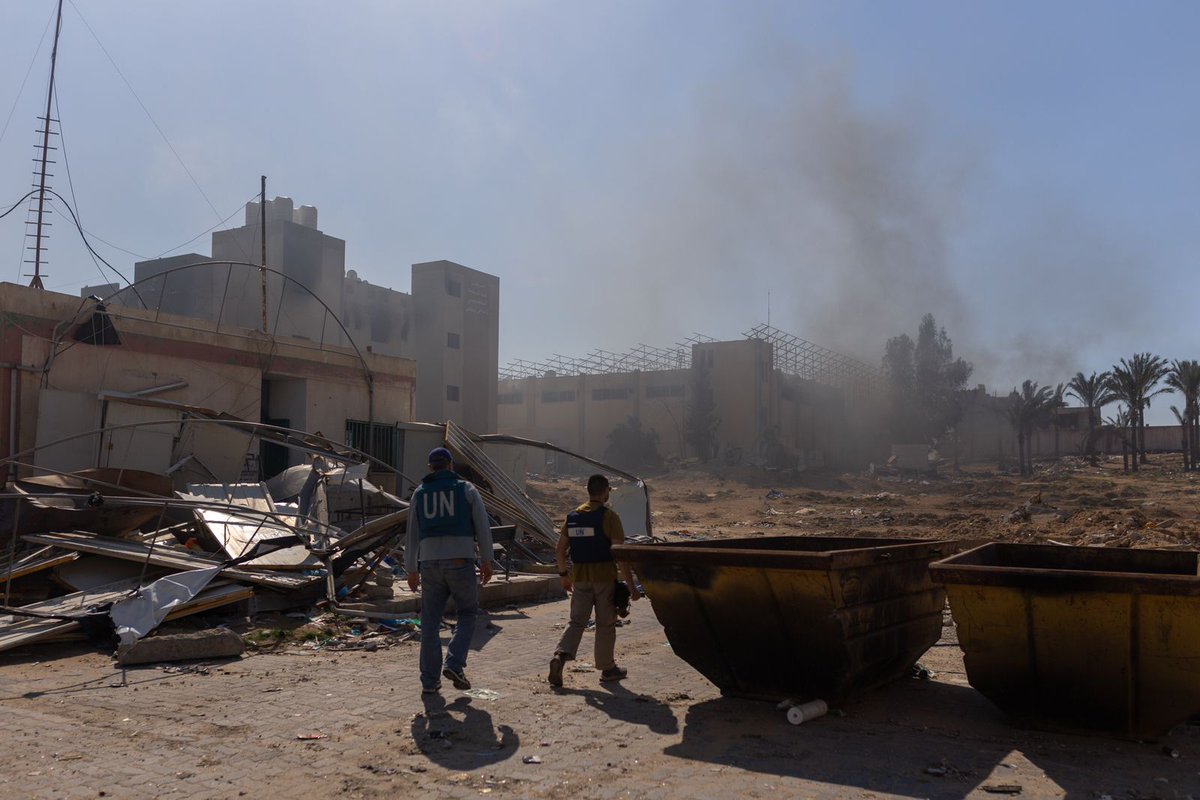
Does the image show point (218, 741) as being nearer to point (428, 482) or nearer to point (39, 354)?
point (428, 482)

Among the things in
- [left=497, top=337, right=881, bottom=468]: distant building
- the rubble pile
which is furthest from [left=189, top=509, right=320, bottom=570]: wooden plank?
[left=497, top=337, right=881, bottom=468]: distant building

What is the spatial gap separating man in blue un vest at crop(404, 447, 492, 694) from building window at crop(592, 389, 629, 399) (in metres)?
56.9

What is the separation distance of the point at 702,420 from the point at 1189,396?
86.0 ft

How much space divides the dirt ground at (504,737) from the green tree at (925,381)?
60.2 meters

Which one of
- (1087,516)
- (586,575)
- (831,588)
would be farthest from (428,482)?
(1087,516)

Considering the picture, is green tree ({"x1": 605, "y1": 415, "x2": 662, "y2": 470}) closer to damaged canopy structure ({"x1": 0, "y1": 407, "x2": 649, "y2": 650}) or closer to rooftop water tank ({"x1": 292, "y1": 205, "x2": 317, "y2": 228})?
rooftop water tank ({"x1": 292, "y1": 205, "x2": 317, "y2": 228})

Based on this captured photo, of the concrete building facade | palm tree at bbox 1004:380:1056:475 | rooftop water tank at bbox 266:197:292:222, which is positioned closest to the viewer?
the concrete building facade

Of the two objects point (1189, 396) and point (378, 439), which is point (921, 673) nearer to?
point (378, 439)

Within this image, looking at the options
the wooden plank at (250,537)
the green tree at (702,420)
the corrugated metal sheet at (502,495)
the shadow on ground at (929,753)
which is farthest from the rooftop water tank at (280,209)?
the shadow on ground at (929,753)

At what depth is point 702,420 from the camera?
58094mm

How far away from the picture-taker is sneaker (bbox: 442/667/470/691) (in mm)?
6309

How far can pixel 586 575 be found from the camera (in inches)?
273

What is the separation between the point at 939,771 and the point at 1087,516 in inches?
764

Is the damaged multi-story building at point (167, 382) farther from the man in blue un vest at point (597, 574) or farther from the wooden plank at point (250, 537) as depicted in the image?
the man in blue un vest at point (597, 574)
